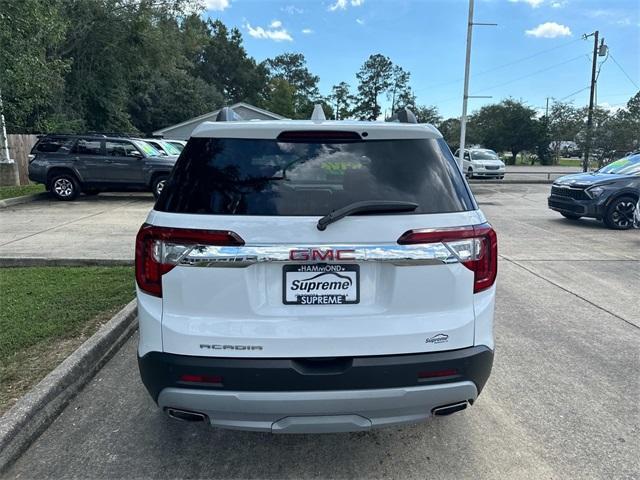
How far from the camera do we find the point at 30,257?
22.4 feet

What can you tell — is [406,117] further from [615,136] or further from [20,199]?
[615,136]

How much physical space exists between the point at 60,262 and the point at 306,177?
5.59 m

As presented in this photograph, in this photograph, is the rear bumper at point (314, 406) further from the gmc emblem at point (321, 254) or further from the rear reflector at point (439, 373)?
the gmc emblem at point (321, 254)

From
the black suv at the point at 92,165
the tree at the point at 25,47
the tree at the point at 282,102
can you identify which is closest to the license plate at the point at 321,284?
the black suv at the point at 92,165

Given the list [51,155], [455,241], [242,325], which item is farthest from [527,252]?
[51,155]

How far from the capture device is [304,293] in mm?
2264

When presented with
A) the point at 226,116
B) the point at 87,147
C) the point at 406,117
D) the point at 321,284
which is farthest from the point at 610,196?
the point at 87,147

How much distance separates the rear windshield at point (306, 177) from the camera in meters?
2.31

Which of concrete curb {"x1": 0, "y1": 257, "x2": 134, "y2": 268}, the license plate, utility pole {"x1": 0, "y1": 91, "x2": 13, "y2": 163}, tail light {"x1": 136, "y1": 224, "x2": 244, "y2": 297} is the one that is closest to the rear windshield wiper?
the license plate

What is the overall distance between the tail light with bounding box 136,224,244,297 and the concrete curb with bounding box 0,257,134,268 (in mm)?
4613

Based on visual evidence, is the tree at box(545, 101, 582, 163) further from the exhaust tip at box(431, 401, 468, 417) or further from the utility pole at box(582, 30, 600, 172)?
the exhaust tip at box(431, 401, 468, 417)

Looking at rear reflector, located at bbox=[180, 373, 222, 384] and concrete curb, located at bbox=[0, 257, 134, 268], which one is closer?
rear reflector, located at bbox=[180, 373, 222, 384]

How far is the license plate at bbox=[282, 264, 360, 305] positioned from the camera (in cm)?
225

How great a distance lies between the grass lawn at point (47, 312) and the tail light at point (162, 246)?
1.63m
